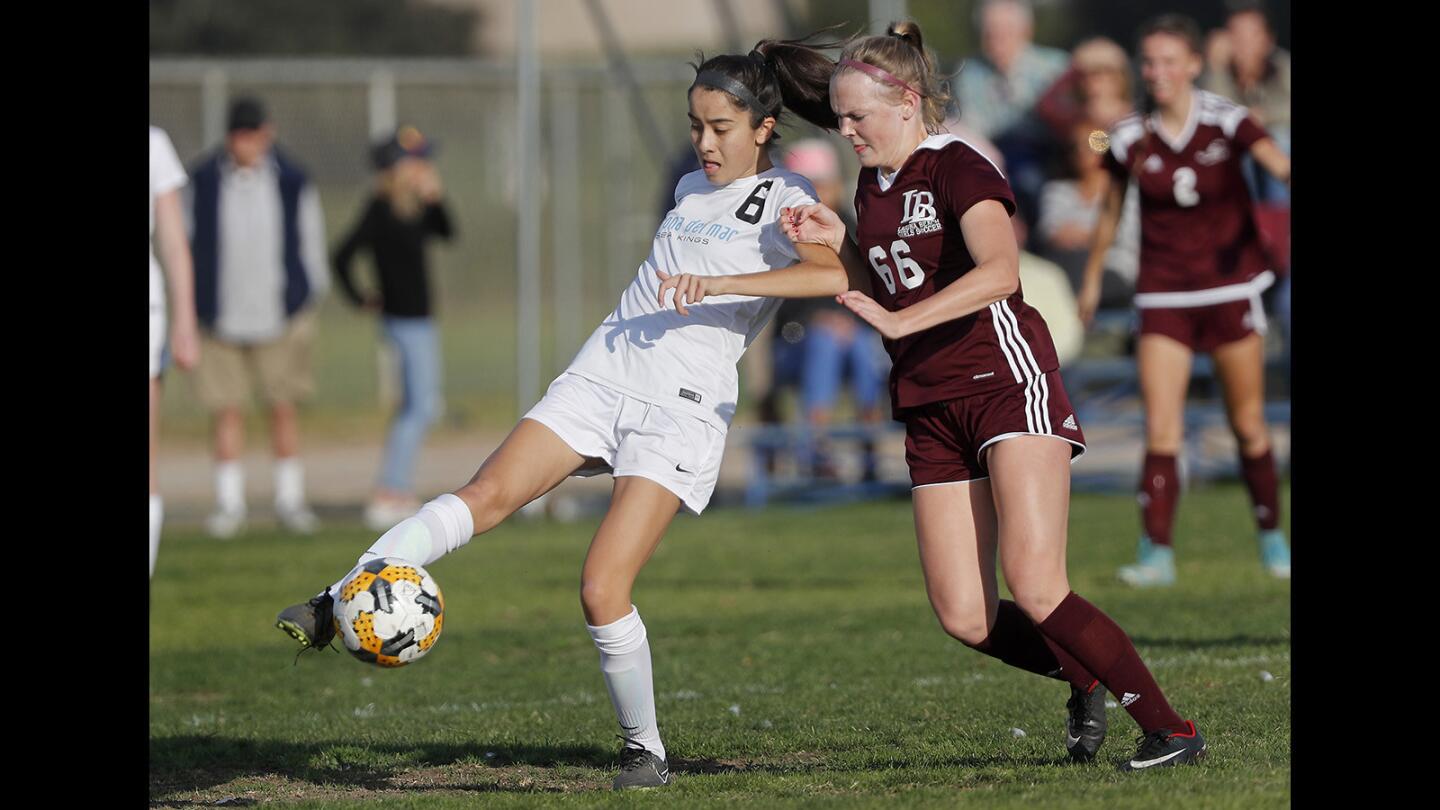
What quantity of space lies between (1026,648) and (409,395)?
887 centimetres

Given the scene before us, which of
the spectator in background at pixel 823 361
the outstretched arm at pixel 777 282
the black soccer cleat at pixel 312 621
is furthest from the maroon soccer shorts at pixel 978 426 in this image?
the spectator in background at pixel 823 361

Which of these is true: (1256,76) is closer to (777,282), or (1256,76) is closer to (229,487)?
(229,487)

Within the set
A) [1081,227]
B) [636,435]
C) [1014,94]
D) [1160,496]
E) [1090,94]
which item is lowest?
[1160,496]

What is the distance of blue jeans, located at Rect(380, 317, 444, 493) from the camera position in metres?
13.7

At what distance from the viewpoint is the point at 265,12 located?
31953 millimetres

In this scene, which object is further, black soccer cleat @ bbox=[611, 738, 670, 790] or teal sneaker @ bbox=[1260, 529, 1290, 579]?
teal sneaker @ bbox=[1260, 529, 1290, 579]

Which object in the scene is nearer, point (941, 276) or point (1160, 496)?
point (941, 276)

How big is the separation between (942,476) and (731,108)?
1.31 metres

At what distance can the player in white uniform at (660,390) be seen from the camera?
18.1ft

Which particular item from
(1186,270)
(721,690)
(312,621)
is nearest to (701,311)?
(312,621)

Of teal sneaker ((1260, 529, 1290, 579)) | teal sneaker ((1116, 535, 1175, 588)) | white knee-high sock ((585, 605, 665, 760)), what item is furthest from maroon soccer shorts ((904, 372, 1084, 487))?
teal sneaker ((1260, 529, 1290, 579))

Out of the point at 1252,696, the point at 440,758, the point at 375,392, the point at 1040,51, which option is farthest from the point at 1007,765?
the point at 375,392

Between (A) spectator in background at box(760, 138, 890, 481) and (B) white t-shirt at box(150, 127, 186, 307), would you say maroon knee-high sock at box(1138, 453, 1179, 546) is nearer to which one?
(A) spectator in background at box(760, 138, 890, 481)

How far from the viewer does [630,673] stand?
5.57 metres
